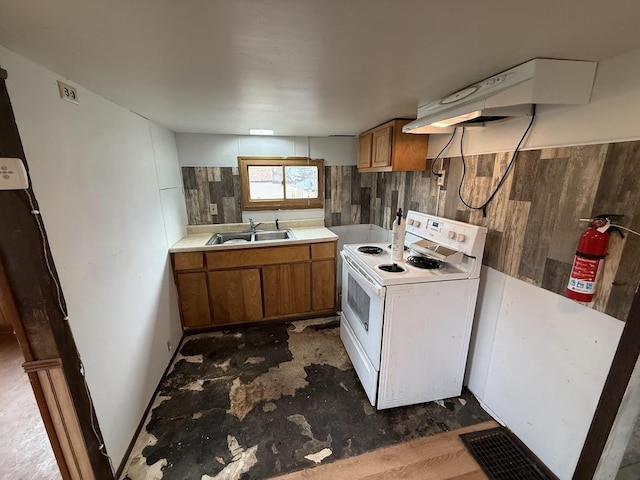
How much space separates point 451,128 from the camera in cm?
191

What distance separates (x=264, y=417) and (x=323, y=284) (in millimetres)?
1445

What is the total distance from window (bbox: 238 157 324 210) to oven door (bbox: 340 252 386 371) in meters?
1.31

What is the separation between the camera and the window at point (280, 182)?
3.19m

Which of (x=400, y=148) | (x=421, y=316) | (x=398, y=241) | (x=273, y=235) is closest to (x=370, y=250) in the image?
(x=398, y=241)

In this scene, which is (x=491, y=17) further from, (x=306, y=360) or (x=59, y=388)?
(x=306, y=360)

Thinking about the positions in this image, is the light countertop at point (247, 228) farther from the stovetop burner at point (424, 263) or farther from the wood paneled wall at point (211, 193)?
the stovetop burner at point (424, 263)

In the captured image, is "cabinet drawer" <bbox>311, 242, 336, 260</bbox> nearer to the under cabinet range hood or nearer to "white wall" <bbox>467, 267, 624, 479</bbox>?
"white wall" <bbox>467, 267, 624, 479</bbox>

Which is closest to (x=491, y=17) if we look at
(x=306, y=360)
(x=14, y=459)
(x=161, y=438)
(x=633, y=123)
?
(x=633, y=123)

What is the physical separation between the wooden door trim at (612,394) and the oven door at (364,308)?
3.34ft

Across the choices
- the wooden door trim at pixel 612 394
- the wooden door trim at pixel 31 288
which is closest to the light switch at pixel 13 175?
the wooden door trim at pixel 31 288

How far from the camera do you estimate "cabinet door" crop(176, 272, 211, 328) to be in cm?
264

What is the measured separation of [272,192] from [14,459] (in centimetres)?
284

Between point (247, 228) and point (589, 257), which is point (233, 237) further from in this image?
point (589, 257)

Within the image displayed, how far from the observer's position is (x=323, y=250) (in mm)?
2926
